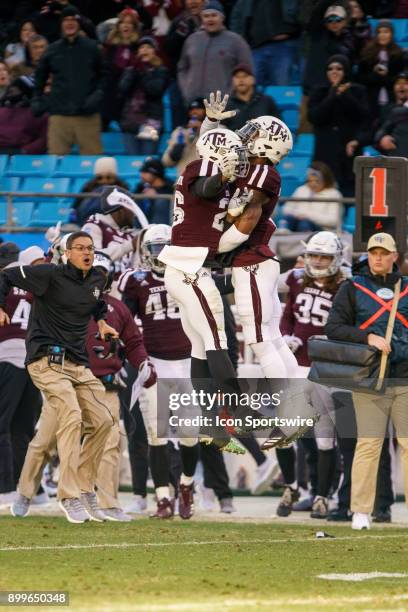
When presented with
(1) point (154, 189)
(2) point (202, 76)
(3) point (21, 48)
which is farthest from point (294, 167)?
(3) point (21, 48)

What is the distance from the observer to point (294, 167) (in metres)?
17.5

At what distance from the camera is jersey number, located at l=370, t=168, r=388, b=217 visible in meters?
11.6

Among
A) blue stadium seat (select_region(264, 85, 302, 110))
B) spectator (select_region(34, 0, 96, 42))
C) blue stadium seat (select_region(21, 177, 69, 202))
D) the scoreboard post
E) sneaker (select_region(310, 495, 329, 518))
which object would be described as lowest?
sneaker (select_region(310, 495, 329, 518))

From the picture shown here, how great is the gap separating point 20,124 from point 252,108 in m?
3.79

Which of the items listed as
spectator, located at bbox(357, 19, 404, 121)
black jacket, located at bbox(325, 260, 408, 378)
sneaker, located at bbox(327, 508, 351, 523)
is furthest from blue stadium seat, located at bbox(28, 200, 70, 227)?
black jacket, located at bbox(325, 260, 408, 378)

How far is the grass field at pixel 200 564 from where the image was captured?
832 centimetres

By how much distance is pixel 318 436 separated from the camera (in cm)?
1345

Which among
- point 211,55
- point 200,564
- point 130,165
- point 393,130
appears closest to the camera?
point 200,564

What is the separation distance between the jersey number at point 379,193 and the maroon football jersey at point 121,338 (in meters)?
2.35

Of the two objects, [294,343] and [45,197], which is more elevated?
[45,197]

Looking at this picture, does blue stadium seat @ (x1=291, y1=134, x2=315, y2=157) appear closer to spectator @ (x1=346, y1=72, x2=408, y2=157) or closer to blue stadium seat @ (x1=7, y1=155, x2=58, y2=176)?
spectator @ (x1=346, y1=72, x2=408, y2=157)

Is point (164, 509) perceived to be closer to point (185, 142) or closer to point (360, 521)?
point (360, 521)

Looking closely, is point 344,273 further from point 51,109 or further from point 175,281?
point 51,109

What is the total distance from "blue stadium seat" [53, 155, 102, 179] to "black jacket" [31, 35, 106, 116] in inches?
23.4
